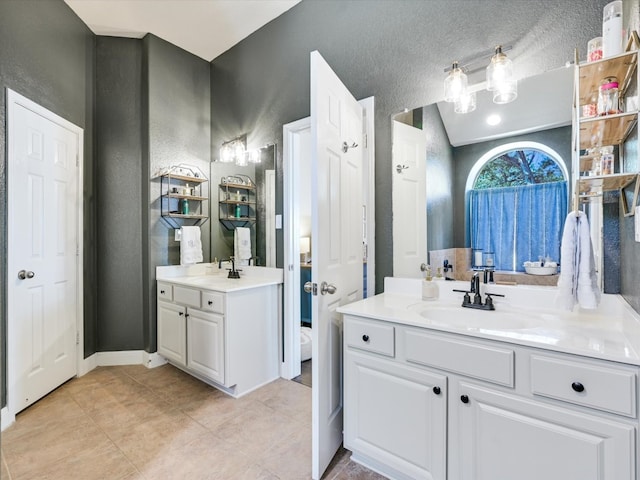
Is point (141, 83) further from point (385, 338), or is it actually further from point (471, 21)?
point (385, 338)

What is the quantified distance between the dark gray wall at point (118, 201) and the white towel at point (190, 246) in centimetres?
39

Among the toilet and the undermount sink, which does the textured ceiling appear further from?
the toilet

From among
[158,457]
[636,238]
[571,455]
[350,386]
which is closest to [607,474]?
[571,455]

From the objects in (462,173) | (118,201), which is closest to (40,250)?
(118,201)

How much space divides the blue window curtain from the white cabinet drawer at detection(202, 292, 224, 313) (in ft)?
5.70

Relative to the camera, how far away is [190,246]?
10.1 ft

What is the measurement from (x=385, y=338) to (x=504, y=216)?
92 cm

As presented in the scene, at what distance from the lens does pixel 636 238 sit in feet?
3.83

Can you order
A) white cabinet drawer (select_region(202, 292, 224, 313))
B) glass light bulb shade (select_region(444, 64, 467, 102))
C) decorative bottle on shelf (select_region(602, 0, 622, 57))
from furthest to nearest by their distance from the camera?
white cabinet drawer (select_region(202, 292, 224, 313)) < glass light bulb shade (select_region(444, 64, 467, 102)) < decorative bottle on shelf (select_region(602, 0, 622, 57))

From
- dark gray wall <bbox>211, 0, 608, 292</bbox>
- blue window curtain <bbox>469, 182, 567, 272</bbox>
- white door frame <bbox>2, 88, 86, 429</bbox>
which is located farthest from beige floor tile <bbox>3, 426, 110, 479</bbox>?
blue window curtain <bbox>469, 182, 567, 272</bbox>

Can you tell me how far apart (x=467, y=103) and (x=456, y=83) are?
0.13m

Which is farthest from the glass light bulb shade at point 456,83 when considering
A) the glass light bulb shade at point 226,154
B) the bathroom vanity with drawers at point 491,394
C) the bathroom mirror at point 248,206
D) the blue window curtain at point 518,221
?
the glass light bulb shade at point 226,154

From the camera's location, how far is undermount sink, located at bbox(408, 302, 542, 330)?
145cm

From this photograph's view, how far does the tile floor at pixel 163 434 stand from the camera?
166 centimetres
